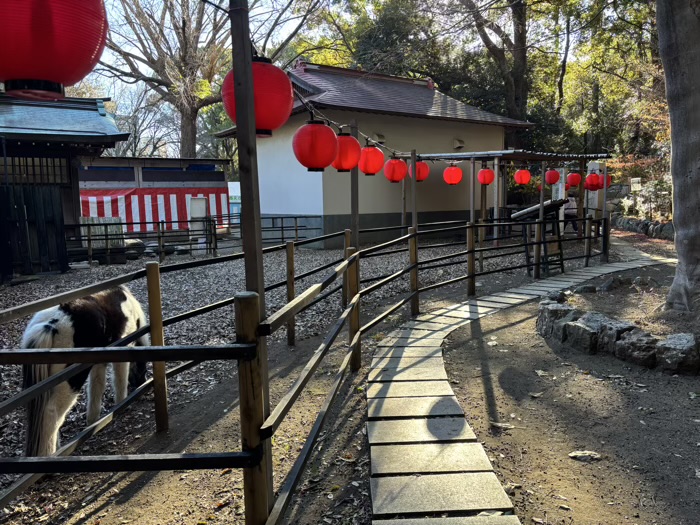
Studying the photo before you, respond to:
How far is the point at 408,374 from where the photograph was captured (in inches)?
150

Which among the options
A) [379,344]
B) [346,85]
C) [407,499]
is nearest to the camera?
[407,499]

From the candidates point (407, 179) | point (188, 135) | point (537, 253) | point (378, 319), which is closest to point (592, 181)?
point (407, 179)

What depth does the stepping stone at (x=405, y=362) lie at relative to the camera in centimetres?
404

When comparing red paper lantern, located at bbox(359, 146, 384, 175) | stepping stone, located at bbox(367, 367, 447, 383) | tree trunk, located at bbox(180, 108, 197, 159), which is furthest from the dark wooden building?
stepping stone, located at bbox(367, 367, 447, 383)

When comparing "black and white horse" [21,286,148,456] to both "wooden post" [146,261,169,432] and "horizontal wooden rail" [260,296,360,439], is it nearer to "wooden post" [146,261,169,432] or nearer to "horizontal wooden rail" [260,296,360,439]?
"wooden post" [146,261,169,432]

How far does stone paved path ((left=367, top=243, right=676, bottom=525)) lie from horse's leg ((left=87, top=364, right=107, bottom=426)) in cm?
181

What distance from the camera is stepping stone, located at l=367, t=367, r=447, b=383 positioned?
12.2 ft

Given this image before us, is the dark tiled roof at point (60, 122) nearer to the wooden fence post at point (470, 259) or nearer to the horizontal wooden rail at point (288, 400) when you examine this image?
the wooden fence post at point (470, 259)

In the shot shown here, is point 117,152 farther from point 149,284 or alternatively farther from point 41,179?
point 149,284

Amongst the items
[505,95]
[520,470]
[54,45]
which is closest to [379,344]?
[520,470]

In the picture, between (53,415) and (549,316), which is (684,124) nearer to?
(549,316)

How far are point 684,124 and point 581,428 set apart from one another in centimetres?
402

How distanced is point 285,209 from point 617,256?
9.40 metres

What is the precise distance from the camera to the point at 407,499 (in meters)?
2.23
